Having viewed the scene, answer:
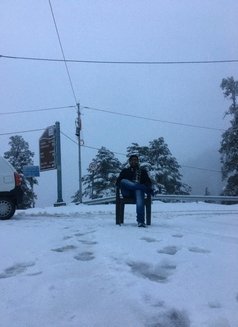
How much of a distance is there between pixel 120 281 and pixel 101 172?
124 feet

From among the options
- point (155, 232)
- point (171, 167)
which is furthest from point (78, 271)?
point (171, 167)

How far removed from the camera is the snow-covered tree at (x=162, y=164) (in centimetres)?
4012

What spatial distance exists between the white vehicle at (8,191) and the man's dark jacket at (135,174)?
349 centimetres

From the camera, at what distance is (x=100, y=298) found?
3438 mm

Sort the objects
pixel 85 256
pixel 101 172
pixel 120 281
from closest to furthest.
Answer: pixel 120 281
pixel 85 256
pixel 101 172

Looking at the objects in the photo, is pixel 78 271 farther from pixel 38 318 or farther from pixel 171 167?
pixel 171 167

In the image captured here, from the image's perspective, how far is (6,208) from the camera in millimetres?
10516

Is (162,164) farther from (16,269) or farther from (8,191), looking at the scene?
(16,269)

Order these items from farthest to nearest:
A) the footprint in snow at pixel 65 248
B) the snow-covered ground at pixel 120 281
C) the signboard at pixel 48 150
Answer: the signboard at pixel 48 150 → the footprint in snow at pixel 65 248 → the snow-covered ground at pixel 120 281

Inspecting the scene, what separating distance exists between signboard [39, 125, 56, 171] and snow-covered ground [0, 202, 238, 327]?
46.9ft

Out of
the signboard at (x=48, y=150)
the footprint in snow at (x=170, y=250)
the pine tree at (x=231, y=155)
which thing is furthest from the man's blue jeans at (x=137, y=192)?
the pine tree at (x=231, y=155)

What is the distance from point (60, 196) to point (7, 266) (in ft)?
46.9

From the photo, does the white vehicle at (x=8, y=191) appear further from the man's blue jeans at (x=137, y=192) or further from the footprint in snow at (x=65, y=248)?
the footprint in snow at (x=65, y=248)

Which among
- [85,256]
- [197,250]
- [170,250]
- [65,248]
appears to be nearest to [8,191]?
[65,248]
